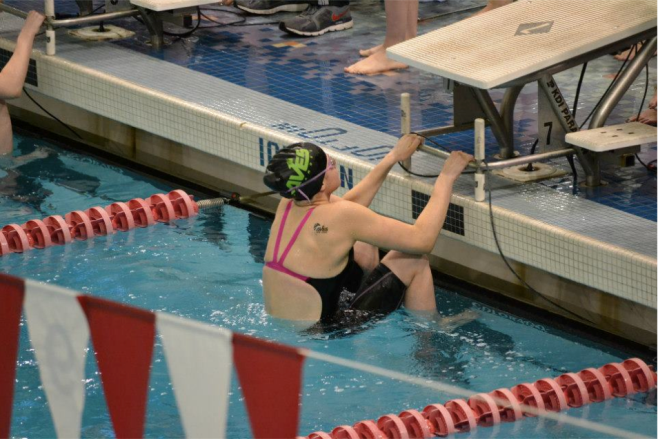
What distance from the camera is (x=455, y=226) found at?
581cm

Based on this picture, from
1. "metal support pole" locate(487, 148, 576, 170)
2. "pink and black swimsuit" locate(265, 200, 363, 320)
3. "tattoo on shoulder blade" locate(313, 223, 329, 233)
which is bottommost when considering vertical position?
"pink and black swimsuit" locate(265, 200, 363, 320)

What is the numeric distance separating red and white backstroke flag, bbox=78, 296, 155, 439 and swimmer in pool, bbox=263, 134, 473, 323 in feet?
5.45

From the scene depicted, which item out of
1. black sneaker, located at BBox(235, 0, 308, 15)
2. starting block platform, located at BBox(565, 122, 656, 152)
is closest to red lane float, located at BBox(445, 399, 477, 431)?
starting block platform, located at BBox(565, 122, 656, 152)

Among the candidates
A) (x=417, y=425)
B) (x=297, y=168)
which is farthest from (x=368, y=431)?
(x=297, y=168)

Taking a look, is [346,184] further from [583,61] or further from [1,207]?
[1,207]

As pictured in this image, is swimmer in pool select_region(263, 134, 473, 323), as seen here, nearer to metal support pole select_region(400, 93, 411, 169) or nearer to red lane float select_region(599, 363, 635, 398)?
metal support pole select_region(400, 93, 411, 169)

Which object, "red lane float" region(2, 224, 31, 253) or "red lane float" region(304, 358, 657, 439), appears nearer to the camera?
"red lane float" region(304, 358, 657, 439)

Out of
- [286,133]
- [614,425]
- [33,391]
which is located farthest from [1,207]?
[614,425]

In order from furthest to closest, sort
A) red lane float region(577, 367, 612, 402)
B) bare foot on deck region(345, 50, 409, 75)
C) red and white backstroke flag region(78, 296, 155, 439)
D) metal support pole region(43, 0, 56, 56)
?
1. metal support pole region(43, 0, 56, 56)
2. bare foot on deck region(345, 50, 409, 75)
3. red lane float region(577, 367, 612, 402)
4. red and white backstroke flag region(78, 296, 155, 439)

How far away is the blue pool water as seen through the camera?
462 centimetres

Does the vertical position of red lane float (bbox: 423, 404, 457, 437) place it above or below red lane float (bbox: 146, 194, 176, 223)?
above

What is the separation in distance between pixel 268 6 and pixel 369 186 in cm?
357

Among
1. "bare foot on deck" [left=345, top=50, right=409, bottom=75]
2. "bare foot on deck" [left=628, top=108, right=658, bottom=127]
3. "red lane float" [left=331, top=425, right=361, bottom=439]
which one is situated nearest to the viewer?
"red lane float" [left=331, top=425, right=361, bottom=439]

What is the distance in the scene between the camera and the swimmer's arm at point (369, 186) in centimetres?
558
